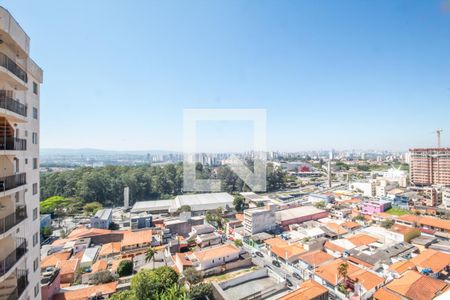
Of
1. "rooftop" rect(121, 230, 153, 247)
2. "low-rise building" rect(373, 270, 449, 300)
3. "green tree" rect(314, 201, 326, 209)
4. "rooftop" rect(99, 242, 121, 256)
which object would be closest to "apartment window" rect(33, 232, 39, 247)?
"rooftop" rect(121, 230, 153, 247)

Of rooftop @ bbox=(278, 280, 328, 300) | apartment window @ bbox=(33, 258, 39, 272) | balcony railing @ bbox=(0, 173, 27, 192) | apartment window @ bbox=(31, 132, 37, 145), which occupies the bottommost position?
rooftop @ bbox=(278, 280, 328, 300)

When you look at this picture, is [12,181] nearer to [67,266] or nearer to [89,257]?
[67,266]

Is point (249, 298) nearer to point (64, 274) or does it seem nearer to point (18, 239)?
point (18, 239)

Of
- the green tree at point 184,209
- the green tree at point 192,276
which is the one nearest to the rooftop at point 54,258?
the green tree at point 192,276

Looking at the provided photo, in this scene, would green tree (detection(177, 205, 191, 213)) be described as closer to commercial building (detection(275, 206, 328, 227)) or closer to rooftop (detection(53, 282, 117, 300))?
commercial building (detection(275, 206, 328, 227))

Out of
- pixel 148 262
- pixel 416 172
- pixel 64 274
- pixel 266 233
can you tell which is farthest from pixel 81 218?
pixel 416 172

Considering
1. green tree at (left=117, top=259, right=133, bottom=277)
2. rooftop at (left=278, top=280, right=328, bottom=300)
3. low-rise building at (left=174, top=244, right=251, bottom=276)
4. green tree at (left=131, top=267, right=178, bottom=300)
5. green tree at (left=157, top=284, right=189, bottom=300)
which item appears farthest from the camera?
low-rise building at (left=174, top=244, right=251, bottom=276)

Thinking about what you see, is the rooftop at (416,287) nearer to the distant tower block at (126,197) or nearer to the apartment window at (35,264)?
the apartment window at (35,264)
